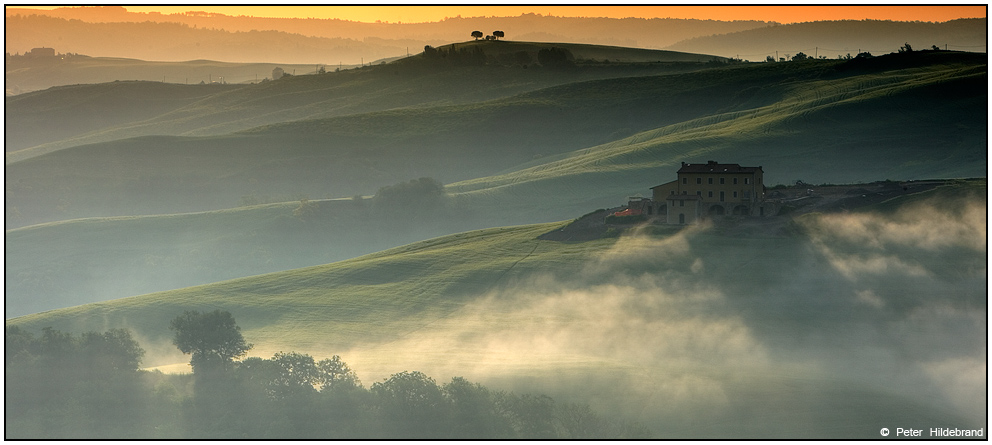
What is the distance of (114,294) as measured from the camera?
479 ft

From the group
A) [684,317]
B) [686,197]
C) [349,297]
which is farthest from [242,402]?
[686,197]

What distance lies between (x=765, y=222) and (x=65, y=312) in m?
55.2

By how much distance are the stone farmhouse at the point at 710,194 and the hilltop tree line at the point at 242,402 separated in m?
36.0

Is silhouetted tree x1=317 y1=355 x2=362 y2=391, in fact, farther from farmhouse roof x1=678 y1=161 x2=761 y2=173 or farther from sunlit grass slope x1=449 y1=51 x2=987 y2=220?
sunlit grass slope x1=449 y1=51 x2=987 y2=220

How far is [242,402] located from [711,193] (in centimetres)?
4521

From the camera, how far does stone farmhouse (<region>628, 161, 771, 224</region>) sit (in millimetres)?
97250

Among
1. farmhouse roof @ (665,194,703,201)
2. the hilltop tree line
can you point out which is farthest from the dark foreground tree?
farmhouse roof @ (665,194,703,201)

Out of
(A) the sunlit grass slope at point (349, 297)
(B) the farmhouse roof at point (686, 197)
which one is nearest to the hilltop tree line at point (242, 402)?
(A) the sunlit grass slope at point (349, 297)

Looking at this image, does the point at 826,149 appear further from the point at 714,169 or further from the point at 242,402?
the point at 242,402

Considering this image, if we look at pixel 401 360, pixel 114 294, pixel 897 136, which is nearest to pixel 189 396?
pixel 401 360

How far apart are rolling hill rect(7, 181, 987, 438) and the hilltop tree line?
279cm

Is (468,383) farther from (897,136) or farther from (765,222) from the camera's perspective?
(897,136)

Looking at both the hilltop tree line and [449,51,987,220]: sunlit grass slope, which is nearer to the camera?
the hilltop tree line

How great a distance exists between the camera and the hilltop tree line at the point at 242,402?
6475cm
